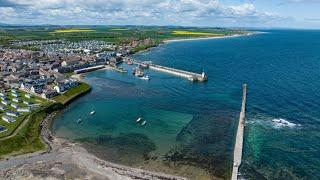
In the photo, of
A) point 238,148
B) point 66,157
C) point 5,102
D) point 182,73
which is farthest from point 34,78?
point 238,148

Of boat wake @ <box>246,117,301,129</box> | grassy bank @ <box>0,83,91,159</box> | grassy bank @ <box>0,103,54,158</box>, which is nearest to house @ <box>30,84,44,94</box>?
grassy bank @ <box>0,83,91,159</box>

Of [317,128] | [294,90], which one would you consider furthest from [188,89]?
→ [317,128]

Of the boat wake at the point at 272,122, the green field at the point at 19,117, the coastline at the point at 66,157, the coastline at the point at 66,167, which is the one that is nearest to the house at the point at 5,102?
the green field at the point at 19,117

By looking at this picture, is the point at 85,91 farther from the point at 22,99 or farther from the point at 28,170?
the point at 28,170

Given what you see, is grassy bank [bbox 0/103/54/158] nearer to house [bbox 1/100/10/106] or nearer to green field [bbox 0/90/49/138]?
green field [bbox 0/90/49/138]

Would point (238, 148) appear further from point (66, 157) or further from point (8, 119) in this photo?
point (8, 119)
